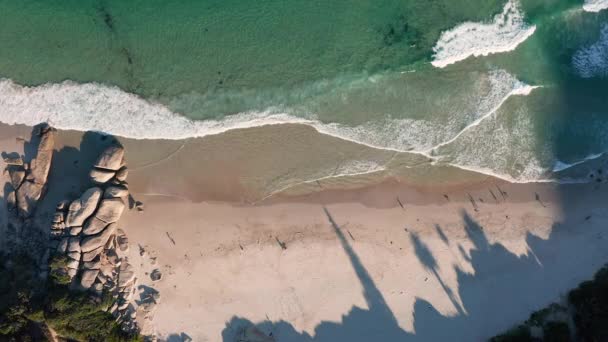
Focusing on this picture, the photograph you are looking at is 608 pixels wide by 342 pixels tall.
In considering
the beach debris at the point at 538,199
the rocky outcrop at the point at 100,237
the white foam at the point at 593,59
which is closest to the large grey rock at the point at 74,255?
the rocky outcrop at the point at 100,237

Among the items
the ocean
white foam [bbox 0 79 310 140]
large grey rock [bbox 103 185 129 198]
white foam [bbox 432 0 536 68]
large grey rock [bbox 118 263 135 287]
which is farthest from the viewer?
white foam [bbox 432 0 536 68]

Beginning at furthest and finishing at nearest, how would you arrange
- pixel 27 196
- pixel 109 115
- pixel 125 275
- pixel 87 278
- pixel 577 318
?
pixel 109 115 → pixel 577 318 → pixel 125 275 → pixel 27 196 → pixel 87 278

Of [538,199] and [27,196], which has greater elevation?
[27,196]

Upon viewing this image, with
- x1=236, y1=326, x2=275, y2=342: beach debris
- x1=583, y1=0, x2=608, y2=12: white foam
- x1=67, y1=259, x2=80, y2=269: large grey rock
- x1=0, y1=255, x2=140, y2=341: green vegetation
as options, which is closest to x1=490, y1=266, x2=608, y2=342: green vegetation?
x1=236, y1=326, x2=275, y2=342: beach debris

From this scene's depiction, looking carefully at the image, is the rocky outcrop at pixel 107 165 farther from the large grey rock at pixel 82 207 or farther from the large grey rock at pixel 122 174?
the large grey rock at pixel 82 207

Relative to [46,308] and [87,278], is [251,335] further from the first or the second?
[46,308]

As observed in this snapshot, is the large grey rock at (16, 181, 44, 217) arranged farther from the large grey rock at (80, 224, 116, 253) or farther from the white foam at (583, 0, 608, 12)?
the white foam at (583, 0, 608, 12)

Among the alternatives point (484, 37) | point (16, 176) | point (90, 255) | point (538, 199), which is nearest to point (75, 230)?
point (90, 255)

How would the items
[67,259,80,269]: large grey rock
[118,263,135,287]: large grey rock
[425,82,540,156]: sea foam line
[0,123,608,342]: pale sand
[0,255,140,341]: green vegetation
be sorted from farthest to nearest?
1. [425,82,540,156]: sea foam line
2. [0,123,608,342]: pale sand
3. [118,263,135,287]: large grey rock
4. [67,259,80,269]: large grey rock
5. [0,255,140,341]: green vegetation
